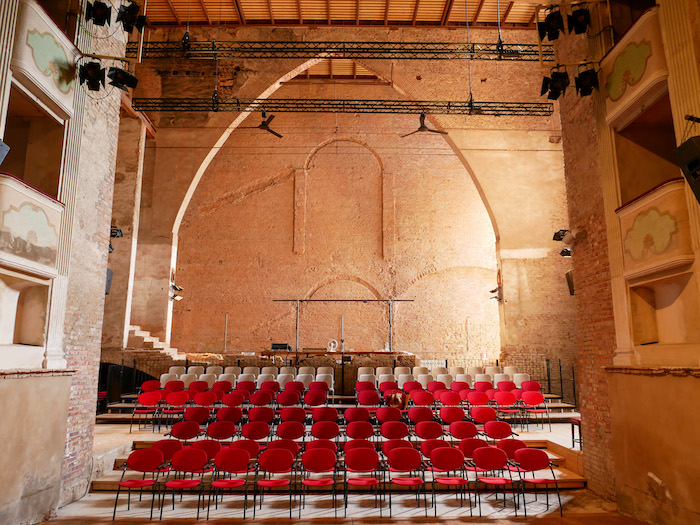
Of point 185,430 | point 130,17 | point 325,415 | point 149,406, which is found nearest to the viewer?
point 185,430

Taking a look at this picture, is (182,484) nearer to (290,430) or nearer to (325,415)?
(290,430)

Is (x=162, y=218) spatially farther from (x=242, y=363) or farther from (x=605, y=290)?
(x=605, y=290)

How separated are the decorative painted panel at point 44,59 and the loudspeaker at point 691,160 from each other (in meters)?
7.47

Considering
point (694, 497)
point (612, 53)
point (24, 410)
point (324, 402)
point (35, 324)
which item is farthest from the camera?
point (324, 402)

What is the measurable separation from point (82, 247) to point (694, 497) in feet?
26.2

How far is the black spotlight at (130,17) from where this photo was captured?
7645mm

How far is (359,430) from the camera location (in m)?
7.62

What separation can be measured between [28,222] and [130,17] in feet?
12.0

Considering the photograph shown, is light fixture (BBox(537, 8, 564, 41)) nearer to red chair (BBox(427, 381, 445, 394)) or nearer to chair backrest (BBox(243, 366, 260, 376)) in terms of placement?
red chair (BBox(427, 381, 445, 394))

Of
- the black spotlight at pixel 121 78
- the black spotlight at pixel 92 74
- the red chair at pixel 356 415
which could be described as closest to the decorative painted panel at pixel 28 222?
the black spotlight at pixel 92 74

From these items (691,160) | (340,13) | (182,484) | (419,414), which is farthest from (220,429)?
(340,13)

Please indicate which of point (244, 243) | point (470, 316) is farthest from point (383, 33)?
point (470, 316)

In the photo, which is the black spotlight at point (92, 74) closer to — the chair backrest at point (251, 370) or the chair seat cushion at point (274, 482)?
the chair seat cushion at point (274, 482)

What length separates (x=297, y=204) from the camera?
65.1 feet
